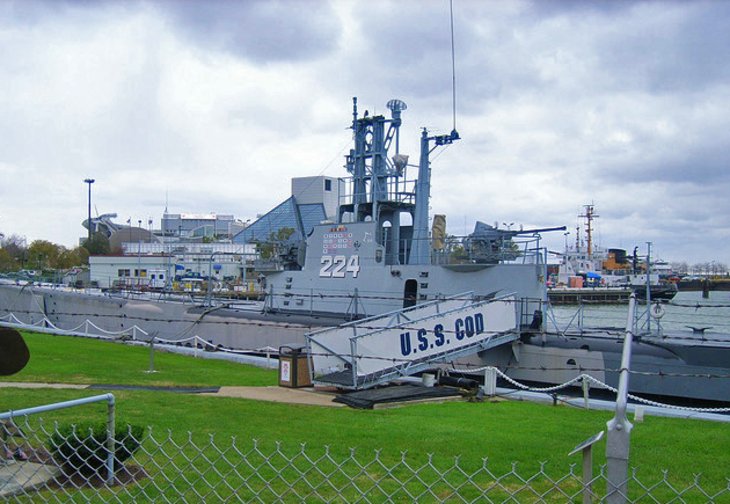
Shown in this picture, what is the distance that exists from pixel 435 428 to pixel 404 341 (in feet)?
18.0

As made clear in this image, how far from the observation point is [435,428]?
370 inches

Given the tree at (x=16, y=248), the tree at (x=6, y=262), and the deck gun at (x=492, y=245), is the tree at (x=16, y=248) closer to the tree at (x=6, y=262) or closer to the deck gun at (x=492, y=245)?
the tree at (x=6, y=262)

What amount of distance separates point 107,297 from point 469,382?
2373 centimetres

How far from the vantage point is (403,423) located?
9.83m

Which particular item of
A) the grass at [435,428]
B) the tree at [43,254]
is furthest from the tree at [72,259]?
the grass at [435,428]

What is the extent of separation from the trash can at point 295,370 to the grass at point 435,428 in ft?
5.53

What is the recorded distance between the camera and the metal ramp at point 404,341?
13711 mm

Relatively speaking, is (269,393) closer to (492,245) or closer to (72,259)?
(492,245)

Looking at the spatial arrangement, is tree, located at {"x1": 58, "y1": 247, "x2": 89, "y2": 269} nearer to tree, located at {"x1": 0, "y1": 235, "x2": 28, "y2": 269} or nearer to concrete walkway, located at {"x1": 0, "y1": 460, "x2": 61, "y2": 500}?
tree, located at {"x1": 0, "y1": 235, "x2": 28, "y2": 269}

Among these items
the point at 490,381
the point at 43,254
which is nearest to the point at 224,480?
the point at 490,381

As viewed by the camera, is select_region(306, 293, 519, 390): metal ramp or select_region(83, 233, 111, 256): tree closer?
select_region(306, 293, 519, 390): metal ramp

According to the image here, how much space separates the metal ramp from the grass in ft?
7.25

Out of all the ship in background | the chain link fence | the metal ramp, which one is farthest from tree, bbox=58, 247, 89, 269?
the chain link fence

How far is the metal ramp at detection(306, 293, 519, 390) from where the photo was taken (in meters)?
13.7
